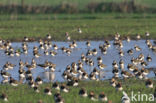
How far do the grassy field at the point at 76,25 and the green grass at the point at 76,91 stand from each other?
54.0ft

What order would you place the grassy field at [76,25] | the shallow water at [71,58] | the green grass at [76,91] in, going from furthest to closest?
the grassy field at [76,25] < the shallow water at [71,58] < the green grass at [76,91]

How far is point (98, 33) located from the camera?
39.5m

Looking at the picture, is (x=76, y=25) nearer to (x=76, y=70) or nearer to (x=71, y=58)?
(x=71, y=58)

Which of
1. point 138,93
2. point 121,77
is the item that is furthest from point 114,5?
point 138,93

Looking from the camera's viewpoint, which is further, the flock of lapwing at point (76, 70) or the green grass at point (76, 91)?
the flock of lapwing at point (76, 70)

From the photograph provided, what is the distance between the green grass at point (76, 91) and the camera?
17766mm

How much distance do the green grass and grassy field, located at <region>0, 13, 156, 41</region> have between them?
16.5 meters

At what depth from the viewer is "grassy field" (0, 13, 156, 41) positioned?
3916cm

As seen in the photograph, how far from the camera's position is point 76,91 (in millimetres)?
19312

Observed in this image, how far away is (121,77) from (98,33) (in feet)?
55.2

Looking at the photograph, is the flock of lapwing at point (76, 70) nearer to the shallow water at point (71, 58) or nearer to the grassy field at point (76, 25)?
the shallow water at point (71, 58)

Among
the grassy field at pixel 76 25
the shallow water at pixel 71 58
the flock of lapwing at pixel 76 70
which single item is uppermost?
the flock of lapwing at pixel 76 70

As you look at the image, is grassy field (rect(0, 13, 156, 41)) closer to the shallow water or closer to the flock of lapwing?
the shallow water

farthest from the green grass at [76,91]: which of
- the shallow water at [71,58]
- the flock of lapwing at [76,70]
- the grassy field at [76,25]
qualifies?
the grassy field at [76,25]
